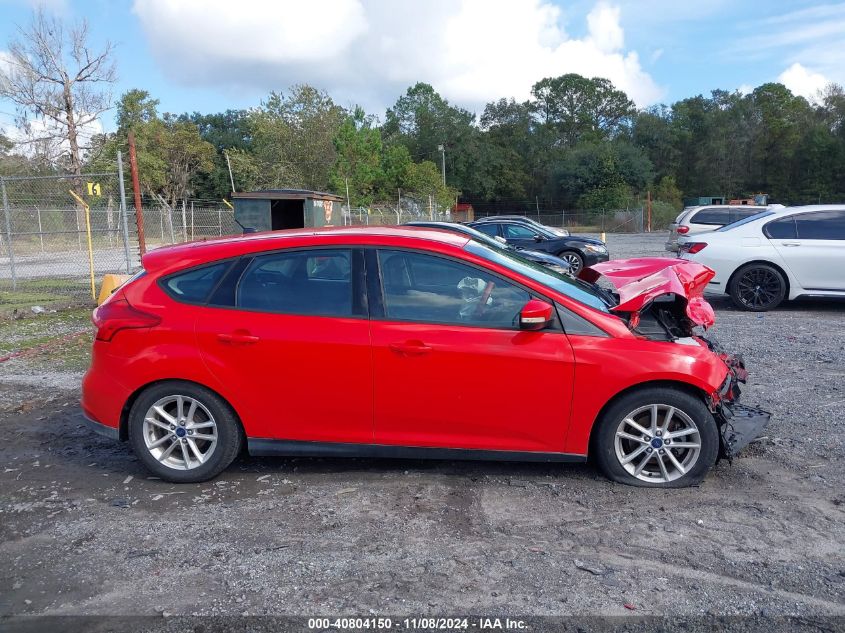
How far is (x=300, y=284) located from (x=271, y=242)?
368 mm

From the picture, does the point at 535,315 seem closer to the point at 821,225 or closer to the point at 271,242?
the point at 271,242

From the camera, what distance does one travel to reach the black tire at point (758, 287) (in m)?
10.1

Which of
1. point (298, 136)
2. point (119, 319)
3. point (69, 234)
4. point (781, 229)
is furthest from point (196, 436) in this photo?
point (298, 136)

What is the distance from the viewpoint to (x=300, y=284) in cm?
438

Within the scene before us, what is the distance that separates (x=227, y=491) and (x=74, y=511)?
886 mm

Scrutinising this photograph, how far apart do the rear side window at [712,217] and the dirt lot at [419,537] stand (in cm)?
1460

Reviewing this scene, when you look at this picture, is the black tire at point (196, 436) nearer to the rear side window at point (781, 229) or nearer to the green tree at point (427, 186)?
the rear side window at point (781, 229)

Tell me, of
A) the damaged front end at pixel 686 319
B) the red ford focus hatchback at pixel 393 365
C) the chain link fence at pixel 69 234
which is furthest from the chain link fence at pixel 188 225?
the damaged front end at pixel 686 319

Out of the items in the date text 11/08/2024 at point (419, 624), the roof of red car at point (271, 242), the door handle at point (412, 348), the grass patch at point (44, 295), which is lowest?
the date text 11/08/2024 at point (419, 624)

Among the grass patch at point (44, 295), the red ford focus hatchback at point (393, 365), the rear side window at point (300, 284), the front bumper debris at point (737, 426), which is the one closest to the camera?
Answer: the red ford focus hatchback at point (393, 365)

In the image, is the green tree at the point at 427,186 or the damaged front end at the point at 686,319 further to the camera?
the green tree at the point at 427,186

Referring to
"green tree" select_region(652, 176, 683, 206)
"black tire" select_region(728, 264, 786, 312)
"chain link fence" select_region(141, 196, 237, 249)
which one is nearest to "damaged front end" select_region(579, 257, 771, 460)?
"black tire" select_region(728, 264, 786, 312)

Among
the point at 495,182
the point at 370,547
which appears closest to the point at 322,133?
the point at 495,182

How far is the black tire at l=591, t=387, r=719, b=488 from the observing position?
4.10 metres
